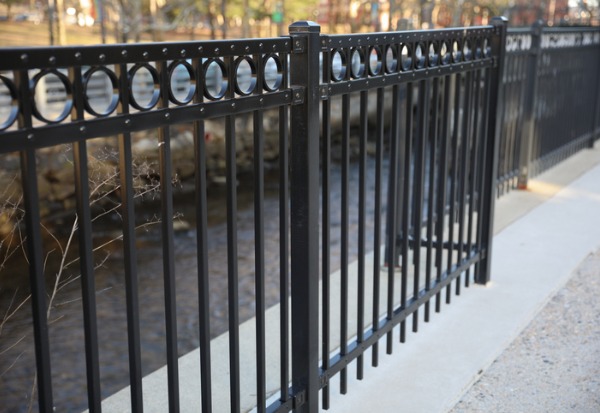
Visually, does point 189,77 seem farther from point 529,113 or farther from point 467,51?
point 529,113

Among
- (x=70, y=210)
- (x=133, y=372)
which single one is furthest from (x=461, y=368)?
(x=70, y=210)

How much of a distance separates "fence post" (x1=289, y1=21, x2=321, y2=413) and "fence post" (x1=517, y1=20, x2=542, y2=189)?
5.61 meters

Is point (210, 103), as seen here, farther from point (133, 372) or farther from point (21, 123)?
point (133, 372)

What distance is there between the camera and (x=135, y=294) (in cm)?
217

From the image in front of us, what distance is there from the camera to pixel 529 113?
27.0ft

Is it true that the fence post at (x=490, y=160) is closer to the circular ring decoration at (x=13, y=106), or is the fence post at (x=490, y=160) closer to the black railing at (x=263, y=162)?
the black railing at (x=263, y=162)

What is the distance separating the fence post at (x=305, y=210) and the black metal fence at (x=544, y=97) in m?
4.75

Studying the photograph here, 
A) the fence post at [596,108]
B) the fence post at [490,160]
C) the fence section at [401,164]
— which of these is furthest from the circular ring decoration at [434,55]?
the fence post at [596,108]

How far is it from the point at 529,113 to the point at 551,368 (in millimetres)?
4978

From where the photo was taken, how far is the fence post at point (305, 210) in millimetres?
2738

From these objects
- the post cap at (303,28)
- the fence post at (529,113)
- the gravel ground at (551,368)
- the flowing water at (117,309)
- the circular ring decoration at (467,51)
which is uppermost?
the post cap at (303,28)

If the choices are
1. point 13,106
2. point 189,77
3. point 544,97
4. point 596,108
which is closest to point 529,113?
point 544,97

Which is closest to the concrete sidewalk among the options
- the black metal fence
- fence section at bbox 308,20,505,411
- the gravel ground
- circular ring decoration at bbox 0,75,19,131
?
the gravel ground

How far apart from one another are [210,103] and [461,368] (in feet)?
7.04
